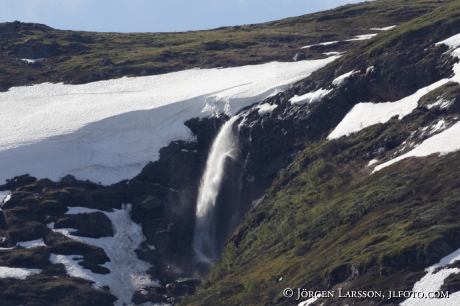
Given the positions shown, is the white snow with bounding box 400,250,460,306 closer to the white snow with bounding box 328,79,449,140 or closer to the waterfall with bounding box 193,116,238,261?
the white snow with bounding box 328,79,449,140

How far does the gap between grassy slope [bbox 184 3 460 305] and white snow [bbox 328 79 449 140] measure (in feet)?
5.64

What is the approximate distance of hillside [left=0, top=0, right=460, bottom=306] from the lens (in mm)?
60625

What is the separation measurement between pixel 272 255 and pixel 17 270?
2700 centimetres

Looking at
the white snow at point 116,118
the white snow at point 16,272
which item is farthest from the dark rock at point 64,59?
the white snow at point 16,272

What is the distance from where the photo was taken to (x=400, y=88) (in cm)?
8819

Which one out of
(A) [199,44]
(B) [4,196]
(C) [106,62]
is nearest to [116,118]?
(B) [4,196]

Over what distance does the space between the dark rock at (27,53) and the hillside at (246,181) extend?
25.6m

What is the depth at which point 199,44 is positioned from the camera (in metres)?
157

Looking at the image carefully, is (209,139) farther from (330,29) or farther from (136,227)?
(330,29)

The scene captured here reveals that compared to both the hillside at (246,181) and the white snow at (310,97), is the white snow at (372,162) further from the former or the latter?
the white snow at (310,97)

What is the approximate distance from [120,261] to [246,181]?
1782 centimetres

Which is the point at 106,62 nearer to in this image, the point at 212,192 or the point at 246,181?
the point at 212,192

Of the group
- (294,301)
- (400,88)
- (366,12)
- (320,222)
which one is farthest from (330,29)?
(294,301)

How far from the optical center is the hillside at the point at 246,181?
60.6 meters
